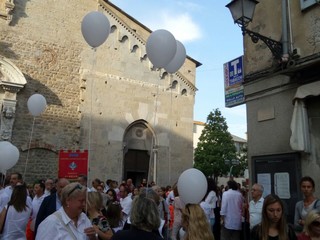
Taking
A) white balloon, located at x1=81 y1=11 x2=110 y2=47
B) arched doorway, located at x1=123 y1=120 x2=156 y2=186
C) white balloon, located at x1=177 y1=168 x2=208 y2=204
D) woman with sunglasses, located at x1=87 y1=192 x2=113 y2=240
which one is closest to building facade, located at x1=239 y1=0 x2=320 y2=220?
white balloon, located at x1=177 y1=168 x2=208 y2=204

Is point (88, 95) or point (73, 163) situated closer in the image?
point (73, 163)

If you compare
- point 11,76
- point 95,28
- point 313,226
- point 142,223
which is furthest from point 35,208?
point 11,76

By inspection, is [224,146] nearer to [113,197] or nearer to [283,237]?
[113,197]

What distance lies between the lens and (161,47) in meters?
5.71

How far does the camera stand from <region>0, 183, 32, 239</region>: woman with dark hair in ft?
14.9

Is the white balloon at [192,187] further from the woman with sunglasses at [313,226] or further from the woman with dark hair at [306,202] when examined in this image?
the woman with sunglasses at [313,226]

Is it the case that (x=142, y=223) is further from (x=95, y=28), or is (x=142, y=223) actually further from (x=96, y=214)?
(x=95, y=28)

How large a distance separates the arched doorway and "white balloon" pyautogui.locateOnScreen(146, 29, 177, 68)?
10695 mm

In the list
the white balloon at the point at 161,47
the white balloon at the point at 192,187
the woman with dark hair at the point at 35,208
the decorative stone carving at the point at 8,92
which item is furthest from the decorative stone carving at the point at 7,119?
the white balloon at the point at 192,187

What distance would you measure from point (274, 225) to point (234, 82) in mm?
5296

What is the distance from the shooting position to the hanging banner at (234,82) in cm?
781

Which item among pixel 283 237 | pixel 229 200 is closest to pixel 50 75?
pixel 229 200

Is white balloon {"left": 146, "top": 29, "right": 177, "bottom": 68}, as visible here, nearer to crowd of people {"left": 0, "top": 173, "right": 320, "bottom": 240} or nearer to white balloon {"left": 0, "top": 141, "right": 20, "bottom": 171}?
crowd of people {"left": 0, "top": 173, "right": 320, "bottom": 240}

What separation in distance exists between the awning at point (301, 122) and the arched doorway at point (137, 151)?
10.8 metres
